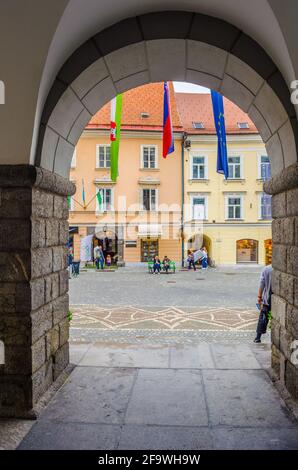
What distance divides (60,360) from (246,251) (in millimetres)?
24942

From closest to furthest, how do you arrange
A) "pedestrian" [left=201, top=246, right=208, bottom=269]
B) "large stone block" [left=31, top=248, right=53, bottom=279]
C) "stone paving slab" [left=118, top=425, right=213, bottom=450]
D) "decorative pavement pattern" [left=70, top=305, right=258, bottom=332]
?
1. "stone paving slab" [left=118, top=425, right=213, bottom=450]
2. "large stone block" [left=31, top=248, right=53, bottom=279]
3. "decorative pavement pattern" [left=70, top=305, right=258, bottom=332]
4. "pedestrian" [left=201, top=246, right=208, bottom=269]

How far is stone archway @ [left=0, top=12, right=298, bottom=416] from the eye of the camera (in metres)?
3.97

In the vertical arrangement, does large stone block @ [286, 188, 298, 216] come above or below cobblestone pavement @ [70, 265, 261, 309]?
above

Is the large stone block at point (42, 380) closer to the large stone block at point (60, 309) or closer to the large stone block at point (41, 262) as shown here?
the large stone block at point (60, 309)

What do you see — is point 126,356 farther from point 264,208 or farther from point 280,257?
point 264,208

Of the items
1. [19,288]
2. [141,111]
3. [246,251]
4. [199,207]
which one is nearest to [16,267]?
[19,288]

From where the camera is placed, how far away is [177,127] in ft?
89.5

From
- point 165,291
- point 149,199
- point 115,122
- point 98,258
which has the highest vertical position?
point 115,122

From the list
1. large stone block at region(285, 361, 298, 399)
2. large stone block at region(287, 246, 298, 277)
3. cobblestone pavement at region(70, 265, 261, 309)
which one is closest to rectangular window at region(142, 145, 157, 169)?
cobblestone pavement at region(70, 265, 261, 309)

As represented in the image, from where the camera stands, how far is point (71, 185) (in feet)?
17.3

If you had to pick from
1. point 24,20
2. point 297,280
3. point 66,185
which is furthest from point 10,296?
point 297,280

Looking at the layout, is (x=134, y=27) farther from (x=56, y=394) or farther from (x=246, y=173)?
(x=246, y=173)

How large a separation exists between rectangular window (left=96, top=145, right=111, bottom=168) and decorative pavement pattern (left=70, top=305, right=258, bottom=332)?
17.0 metres

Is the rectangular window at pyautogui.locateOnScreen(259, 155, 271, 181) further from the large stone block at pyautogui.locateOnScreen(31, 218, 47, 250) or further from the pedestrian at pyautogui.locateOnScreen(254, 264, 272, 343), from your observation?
the large stone block at pyautogui.locateOnScreen(31, 218, 47, 250)
